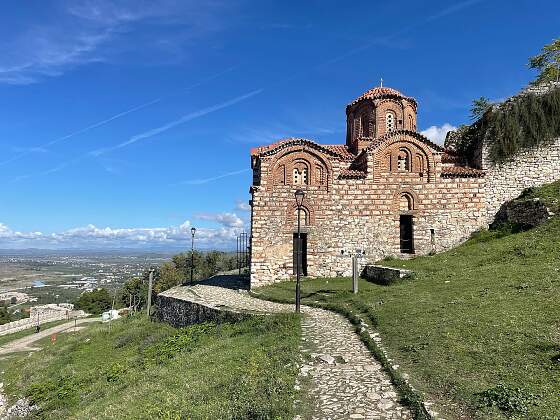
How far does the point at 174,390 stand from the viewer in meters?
8.20

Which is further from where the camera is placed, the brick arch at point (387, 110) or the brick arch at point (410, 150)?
the brick arch at point (387, 110)

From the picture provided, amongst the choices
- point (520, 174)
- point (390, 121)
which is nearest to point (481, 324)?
point (520, 174)

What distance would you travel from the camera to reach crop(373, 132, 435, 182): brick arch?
893 inches

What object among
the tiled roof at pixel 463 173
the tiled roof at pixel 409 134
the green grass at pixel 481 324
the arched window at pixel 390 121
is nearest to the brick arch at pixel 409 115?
the arched window at pixel 390 121

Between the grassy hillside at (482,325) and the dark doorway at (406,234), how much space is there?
4836mm

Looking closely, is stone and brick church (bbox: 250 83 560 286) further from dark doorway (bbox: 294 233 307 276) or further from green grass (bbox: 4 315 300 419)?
green grass (bbox: 4 315 300 419)

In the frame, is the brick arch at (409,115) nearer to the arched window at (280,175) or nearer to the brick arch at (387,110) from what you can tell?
the brick arch at (387,110)

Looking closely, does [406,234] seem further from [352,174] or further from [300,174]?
[300,174]

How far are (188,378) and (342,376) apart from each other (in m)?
3.53

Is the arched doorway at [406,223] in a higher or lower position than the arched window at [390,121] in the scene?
lower

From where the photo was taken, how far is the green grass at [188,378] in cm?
671

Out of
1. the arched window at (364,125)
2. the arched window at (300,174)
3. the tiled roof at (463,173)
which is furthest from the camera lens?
the arched window at (364,125)

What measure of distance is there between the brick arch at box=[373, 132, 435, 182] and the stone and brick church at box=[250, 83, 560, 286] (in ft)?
0.19

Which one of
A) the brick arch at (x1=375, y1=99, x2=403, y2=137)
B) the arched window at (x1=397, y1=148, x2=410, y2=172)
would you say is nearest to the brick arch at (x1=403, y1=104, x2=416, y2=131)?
the brick arch at (x1=375, y1=99, x2=403, y2=137)
